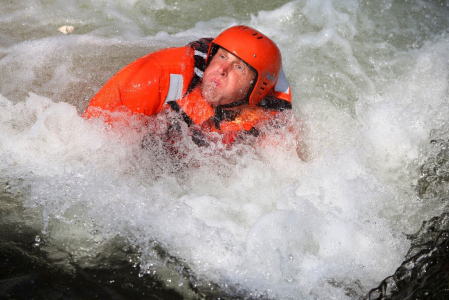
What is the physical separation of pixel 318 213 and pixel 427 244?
0.82 meters

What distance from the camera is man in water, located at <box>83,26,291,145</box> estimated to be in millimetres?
3512

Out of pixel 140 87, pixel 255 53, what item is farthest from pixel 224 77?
pixel 140 87

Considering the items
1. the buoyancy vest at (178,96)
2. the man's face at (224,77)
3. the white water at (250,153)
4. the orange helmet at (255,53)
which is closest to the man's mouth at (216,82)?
the man's face at (224,77)

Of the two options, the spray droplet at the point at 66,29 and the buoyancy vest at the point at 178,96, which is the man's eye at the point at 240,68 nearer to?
the buoyancy vest at the point at 178,96

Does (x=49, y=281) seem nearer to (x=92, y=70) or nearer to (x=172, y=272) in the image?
(x=172, y=272)

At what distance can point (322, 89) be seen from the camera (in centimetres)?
499

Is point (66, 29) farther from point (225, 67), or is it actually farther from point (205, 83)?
point (225, 67)

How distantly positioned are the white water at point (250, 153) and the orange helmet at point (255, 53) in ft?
1.91

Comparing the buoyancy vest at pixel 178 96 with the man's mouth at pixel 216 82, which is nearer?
the buoyancy vest at pixel 178 96

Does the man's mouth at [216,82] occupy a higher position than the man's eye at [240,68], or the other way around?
the man's eye at [240,68]

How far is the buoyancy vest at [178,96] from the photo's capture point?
11.5 ft

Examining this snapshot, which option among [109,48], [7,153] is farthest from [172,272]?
[109,48]

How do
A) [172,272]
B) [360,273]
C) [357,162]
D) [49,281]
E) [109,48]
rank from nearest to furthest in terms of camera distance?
1. [49,281]
2. [172,272]
3. [360,273]
4. [357,162]
5. [109,48]

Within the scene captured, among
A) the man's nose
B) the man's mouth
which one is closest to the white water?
the man's mouth
